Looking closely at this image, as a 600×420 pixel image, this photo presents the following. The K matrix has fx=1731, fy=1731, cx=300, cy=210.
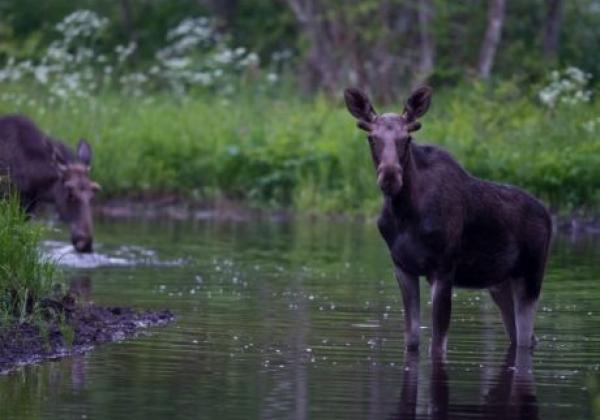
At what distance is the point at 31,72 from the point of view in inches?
1253

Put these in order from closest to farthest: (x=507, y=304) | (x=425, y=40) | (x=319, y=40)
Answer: (x=507, y=304)
(x=425, y=40)
(x=319, y=40)

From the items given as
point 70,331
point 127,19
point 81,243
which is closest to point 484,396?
point 70,331

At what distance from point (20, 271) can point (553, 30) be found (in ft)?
76.3

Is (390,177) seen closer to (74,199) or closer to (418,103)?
(418,103)

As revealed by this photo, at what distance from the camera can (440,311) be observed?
12.5 meters

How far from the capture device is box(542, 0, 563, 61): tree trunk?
35000 mm

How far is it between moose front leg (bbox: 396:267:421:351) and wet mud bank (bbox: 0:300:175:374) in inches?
87.0

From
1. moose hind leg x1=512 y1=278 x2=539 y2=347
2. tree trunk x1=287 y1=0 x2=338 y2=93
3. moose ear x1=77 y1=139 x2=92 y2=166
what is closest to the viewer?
moose hind leg x1=512 y1=278 x2=539 y2=347

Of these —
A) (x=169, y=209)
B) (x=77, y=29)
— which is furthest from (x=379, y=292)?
(x=77, y=29)

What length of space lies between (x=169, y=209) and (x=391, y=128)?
52.4 feet

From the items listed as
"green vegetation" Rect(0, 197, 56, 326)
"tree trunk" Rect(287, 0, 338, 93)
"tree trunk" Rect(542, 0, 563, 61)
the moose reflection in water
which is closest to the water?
the moose reflection in water

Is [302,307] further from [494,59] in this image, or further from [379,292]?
[494,59]

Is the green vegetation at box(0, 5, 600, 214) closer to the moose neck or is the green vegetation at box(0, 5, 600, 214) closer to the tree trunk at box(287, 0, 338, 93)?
the tree trunk at box(287, 0, 338, 93)

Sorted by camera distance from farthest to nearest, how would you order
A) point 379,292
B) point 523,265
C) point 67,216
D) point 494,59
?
1. point 494,59
2. point 67,216
3. point 379,292
4. point 523,265
